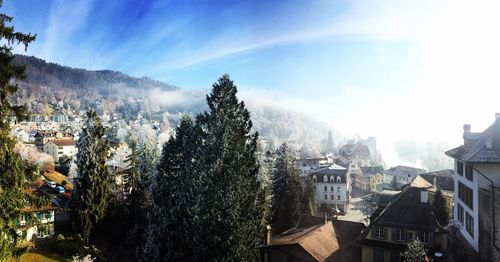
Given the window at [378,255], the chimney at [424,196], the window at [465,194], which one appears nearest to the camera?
the window at [465,194]

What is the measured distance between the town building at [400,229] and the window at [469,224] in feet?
6.66

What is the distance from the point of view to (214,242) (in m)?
20.3

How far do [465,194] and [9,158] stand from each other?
93.3 feet

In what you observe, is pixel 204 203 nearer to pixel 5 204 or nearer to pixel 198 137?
pixel 198 137

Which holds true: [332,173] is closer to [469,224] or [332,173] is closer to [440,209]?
[440,209]

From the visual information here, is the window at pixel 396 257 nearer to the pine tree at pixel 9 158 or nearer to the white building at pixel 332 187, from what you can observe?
the pine tree at pixel 9 158

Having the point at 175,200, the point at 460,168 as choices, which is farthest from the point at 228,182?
the point at 460,168

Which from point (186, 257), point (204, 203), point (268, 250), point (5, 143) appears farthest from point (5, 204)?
point (268, 250)

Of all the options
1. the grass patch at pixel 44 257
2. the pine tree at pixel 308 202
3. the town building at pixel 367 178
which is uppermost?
the pine tree at pixel 308 202

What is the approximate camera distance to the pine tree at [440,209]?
3278 centimetres

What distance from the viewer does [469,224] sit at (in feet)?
83.3

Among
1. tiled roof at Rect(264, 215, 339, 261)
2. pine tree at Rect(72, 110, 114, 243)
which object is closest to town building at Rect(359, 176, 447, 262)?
tiled roof at Rect(264, 215, 339, 261)

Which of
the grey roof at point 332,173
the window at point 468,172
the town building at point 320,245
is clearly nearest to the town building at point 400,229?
the town building at point 320,245

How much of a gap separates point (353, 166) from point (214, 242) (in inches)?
3468
